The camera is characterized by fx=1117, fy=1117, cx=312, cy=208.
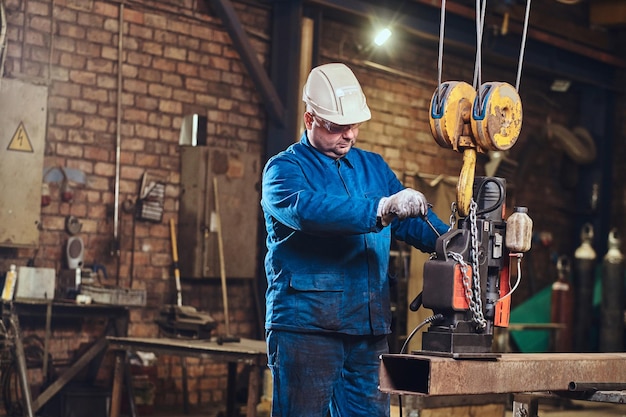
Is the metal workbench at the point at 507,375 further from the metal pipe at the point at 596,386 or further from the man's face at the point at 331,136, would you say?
the man's face at the point at 331,136

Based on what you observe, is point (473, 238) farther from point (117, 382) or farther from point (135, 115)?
point (135, 115)

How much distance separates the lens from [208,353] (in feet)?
18.1

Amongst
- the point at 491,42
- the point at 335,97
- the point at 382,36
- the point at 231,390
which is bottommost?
the point at 231,390

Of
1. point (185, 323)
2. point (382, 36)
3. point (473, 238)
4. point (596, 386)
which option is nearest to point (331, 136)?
point (473, 238)

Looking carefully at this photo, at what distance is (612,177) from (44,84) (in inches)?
235

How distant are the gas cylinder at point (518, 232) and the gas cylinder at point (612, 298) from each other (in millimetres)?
6771

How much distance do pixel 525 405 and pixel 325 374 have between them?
40.0 inches

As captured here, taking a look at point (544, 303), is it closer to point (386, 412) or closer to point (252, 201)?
point (252, 201)

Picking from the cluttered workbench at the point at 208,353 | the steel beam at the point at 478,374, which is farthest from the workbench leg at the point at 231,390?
the steel beam at the point at 478,374

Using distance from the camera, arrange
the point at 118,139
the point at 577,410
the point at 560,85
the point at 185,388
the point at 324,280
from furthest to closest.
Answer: the point at 560,85 → the point at 577,410 → the point at 185,388 → the point at 118,139 → the point at 324,280

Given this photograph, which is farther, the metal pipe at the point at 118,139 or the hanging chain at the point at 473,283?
the metal pipe at the point at 118,139

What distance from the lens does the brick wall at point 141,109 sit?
6562 millimetres

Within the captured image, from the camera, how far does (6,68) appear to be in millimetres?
6344

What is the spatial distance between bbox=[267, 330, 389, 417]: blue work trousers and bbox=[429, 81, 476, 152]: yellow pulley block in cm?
66
